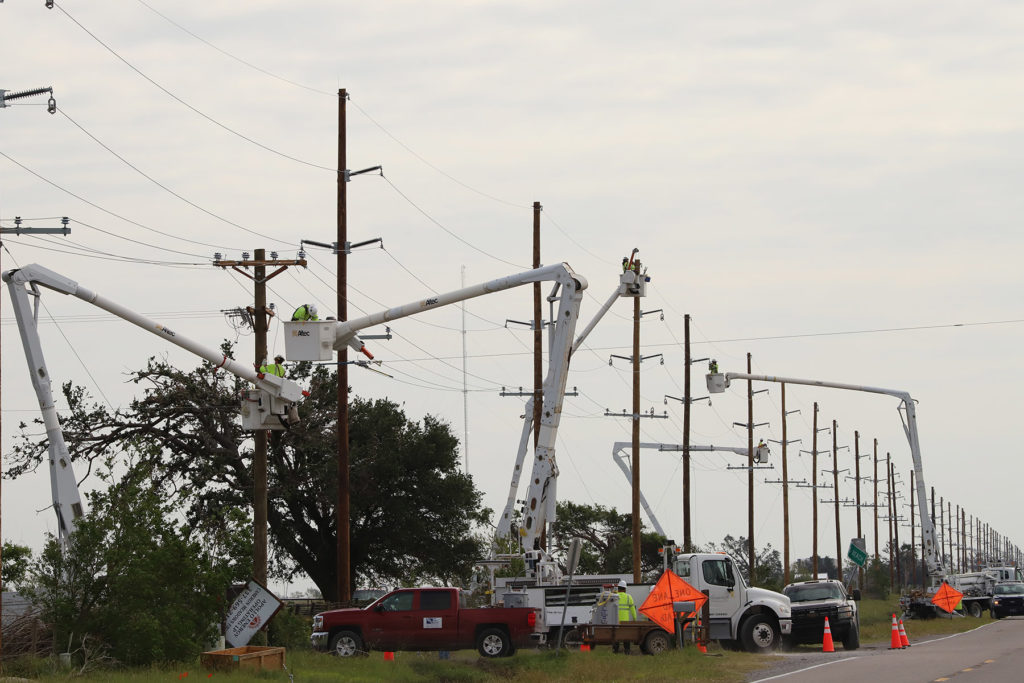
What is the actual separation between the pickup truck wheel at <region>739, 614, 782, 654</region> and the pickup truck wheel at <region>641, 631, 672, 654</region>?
350 cm

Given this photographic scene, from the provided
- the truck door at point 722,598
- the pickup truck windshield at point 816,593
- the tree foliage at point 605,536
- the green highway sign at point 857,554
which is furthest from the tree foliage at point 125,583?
the tree foliage at point 605,536

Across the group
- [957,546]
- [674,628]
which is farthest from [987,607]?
[957,546]

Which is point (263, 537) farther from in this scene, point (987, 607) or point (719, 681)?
point (987, 607)

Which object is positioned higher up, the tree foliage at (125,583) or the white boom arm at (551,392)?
the white boom arm at (551,392)

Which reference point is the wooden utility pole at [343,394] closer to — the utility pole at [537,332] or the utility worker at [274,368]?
the utility worker at [274,368]

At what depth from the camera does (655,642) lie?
2984cm

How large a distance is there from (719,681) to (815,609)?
439 inches

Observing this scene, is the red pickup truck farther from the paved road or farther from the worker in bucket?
the paved road

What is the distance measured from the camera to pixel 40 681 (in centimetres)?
2112

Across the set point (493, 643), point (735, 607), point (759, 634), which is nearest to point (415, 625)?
point (493, 643)

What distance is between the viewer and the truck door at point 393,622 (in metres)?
29.0

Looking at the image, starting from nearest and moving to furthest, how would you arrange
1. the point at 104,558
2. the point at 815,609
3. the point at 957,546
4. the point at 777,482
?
the point at 104,558 < the point at 815,609 < the point at 777,482 < the point at 957,546

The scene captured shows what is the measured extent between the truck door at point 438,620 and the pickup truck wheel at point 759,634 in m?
8.04

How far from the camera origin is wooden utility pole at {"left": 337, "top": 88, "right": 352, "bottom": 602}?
31.3 metres
